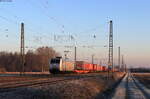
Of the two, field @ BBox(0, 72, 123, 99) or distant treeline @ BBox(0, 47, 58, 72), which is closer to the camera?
field @ BBox(0, 72, 123, 99)

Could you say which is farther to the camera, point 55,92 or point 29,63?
point 29,63

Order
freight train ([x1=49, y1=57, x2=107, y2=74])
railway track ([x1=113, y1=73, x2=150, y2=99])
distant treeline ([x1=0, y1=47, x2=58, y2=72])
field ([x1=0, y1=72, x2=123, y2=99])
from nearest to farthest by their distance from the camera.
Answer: field ([x1=0, y1=72, x2=123, y2=99]) → railway track ([x1=113, y1=73, x2=150, y2=99]) → freight train ([x1=49, y1=57, x2=107, y2=74]) → distant treeline ([x1=0, y1=47, x2=58, y2=72])

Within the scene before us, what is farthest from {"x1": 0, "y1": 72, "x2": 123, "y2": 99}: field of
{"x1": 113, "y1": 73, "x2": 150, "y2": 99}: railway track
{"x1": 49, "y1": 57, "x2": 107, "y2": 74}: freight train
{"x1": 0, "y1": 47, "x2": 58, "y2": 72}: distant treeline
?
{"x1": 0, "y1": 47, "x2": 58, "y2": 72}: distant treeline

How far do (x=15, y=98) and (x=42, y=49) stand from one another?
5623 inches

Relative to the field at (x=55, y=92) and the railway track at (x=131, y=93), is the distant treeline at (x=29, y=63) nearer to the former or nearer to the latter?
the railway track at (x=131, y=93)

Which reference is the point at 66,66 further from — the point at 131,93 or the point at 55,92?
the point at 55,92

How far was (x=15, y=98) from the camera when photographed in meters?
15.7

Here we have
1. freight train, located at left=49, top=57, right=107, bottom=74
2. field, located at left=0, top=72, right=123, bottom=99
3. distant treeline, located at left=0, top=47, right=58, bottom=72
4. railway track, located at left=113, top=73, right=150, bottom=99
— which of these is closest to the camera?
field, located at left=0, top=72, right=123, bottom=99

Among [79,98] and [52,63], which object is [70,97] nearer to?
[79,98]

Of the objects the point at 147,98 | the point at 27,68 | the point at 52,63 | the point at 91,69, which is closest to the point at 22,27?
the point at 52,63

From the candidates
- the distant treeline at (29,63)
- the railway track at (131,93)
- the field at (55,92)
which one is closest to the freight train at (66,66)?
the railway track at (131,93)

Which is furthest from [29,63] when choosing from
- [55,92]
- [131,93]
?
[55,92]

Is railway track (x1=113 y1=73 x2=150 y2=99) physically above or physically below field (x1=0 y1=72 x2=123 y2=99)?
below

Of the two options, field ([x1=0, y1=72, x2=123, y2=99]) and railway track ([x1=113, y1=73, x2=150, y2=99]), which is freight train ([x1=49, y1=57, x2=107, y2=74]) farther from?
field ([x1=0, y1=72, x2=123, y2=99])
